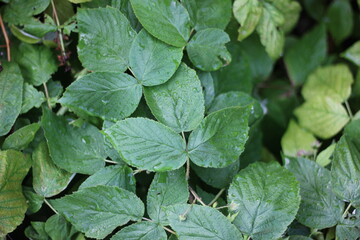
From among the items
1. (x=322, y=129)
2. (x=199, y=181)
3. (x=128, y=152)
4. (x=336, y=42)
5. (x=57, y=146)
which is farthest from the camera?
(x=336, y=42)

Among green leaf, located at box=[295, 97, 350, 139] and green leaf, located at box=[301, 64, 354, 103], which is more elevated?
green leaf, located at box=[301, 64, 354, 103]

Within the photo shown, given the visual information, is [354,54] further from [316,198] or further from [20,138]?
[20,138]

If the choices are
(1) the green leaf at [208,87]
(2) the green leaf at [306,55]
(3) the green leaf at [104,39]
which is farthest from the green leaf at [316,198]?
(2) the green leaf at [306,55]

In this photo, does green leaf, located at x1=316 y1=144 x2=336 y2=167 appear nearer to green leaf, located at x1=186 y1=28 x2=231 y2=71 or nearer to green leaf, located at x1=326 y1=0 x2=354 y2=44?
green leaf, located at x1=186 y1=28 x2=231 y2=71

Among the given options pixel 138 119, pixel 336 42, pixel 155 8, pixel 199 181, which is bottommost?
pixel 199 181

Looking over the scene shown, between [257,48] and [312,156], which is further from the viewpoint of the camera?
[257,48]

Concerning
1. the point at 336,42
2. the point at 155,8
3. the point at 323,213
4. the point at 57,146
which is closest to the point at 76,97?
the point at 57,146

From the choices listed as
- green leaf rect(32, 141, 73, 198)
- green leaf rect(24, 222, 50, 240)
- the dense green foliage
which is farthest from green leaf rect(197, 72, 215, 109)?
green leaf rect(24, 222, 50, 240)

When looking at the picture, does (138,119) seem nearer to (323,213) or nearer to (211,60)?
(211,60)

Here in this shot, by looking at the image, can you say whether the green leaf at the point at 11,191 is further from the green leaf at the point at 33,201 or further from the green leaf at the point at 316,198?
the green leaf at the point at 316,198
